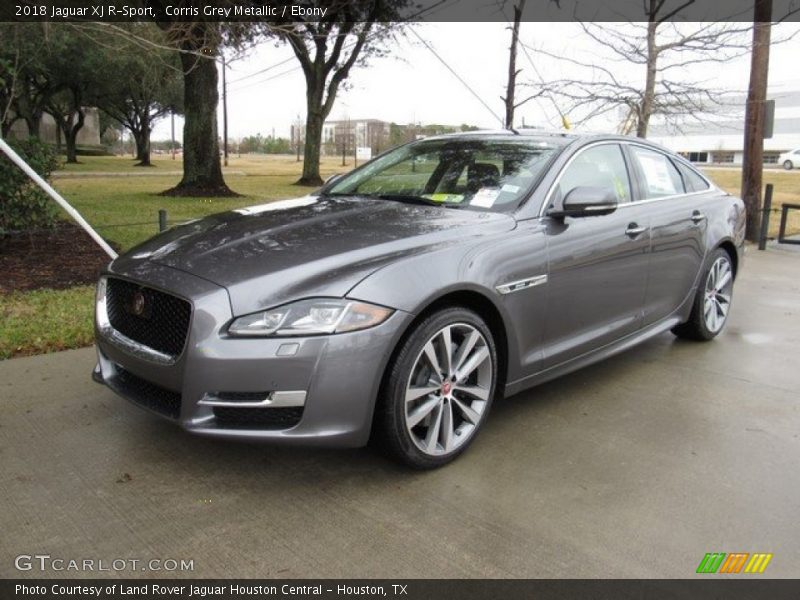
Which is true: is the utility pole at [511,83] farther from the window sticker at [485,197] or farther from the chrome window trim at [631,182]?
the window sticker at [485,197]

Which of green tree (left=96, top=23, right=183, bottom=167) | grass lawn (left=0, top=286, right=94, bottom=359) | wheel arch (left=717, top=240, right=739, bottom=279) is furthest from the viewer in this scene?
green tree (left=96, top=23, right=183, bottom=167)

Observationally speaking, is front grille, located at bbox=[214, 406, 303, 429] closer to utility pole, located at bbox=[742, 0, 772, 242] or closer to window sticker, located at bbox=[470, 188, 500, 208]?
window sticker, located at bbox=[470, 188, 500, 208]

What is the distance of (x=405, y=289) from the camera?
2.94m

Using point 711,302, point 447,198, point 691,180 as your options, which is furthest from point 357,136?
point 447,198

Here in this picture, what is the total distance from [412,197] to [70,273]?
4.59 m

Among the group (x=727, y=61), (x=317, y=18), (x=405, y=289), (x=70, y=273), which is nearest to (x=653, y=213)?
(x=405, y=289)

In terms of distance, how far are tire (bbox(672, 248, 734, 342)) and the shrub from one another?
622cm

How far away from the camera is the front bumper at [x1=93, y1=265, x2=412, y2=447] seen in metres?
2.71

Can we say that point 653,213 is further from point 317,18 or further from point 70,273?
point 317,18

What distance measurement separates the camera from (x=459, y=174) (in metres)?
4.20

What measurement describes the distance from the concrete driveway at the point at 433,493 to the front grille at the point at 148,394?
357 millimetres

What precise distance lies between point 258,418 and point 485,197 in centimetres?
185

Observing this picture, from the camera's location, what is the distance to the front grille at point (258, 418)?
2.79 metres

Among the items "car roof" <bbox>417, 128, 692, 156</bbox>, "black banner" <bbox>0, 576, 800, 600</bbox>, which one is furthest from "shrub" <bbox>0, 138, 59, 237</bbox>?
"black banner" <bbox>0, 576, 800, 600</bbox>
